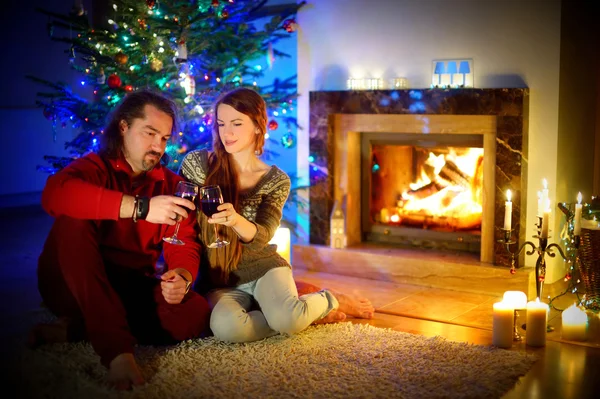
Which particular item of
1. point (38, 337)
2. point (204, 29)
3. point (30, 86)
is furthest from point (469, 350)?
point (30, 86)

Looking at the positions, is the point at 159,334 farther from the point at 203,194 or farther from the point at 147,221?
the point at 203,194

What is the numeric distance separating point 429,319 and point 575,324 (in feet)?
2.28

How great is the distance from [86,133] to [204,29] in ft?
3.14

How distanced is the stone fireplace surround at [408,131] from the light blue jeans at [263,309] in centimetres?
142

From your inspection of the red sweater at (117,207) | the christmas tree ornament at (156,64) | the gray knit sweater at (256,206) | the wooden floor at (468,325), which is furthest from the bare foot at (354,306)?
the christmas tree ornament at (156,64)

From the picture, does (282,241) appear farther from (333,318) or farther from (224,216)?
(224,216)

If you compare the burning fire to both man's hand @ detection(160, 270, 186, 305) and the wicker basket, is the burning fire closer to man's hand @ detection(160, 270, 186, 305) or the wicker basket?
the wicker basket

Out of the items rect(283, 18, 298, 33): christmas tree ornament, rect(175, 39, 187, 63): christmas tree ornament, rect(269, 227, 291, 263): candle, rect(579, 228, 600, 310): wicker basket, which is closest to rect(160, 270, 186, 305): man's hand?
rect(269, 227, 291, 263): candle

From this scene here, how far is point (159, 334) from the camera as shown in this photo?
3.02 m

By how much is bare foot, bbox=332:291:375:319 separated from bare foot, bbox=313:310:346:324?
6cm

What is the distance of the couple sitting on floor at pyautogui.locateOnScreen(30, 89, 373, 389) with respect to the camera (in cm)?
264

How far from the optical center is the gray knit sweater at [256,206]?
125 inches

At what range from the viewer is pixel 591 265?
12.0 ft

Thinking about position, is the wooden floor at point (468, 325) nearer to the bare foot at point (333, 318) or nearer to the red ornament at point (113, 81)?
the bare foot at point (333, 318)
